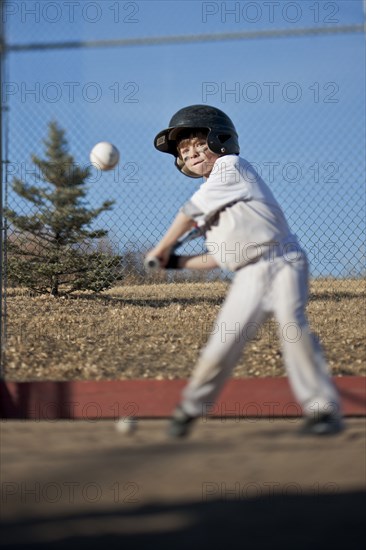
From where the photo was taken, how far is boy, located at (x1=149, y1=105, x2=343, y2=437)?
12.5 feet

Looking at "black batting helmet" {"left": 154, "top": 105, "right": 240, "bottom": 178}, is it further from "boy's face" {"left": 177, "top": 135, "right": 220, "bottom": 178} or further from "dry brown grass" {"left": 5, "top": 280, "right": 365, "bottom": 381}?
"dry brown grass" {"left": 5, "top": 280, "right": 365, "bottom": 381}

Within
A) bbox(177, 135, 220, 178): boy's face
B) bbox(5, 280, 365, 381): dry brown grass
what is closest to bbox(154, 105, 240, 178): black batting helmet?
bbox(177, 135, 220, 178): boy's face

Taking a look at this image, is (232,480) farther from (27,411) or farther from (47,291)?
(47,291)

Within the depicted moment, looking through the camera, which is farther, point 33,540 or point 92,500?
point 92,500

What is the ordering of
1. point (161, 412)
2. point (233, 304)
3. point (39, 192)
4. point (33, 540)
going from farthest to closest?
point (39, 192) < point (161, 412) < point (233, 304) < point (33, 540)

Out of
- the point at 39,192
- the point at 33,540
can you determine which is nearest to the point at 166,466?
the point at 33,540

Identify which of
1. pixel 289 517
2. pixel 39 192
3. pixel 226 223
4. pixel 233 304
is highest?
pixel 39 192

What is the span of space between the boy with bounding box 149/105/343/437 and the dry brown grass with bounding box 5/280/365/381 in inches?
81.6

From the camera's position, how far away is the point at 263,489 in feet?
10.8

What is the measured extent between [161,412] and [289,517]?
2500 millimetres

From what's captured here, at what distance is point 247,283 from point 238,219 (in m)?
0.35

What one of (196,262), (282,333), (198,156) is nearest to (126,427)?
(196,262)

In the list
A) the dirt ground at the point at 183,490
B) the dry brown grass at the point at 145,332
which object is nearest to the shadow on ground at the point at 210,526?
the dirt ground at the point at 183,490

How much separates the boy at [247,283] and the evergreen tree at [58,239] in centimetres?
620
